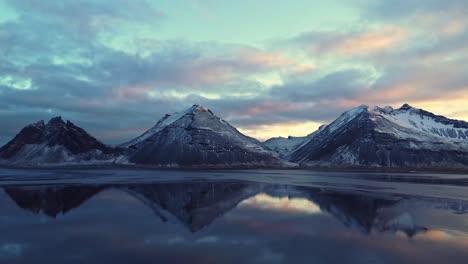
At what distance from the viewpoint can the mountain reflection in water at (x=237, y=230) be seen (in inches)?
1016

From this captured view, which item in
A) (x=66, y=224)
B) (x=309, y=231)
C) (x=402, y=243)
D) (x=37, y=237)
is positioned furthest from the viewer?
(x=66, y=224)

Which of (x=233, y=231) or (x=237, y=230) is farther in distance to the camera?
(x=237, y=230)

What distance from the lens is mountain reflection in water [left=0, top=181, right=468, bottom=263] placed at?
25.8 m

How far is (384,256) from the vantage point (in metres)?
25.6

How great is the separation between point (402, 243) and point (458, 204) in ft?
96.3

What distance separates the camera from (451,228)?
116 ft

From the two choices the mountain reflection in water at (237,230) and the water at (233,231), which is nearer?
the water at (233,231)

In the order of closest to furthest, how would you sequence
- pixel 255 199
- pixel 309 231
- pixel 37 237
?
pixel 37 237 < pixel 309 231 < pixel 255 199

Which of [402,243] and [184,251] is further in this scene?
[402,243]

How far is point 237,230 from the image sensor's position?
3441 centimetres

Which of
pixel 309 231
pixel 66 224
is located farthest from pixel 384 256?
pixel 66 224

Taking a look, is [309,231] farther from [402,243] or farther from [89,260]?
[89,260]

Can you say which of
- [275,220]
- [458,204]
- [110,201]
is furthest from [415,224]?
[110,201]

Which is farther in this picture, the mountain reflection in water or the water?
the mountain reflection in water
